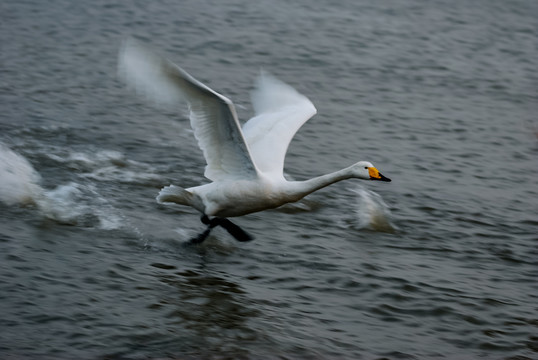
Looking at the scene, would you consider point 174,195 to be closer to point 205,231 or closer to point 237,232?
point 205,231

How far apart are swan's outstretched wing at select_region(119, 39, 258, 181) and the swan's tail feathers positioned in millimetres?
508

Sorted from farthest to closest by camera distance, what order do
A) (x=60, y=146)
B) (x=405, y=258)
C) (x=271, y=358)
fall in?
(x=60, y=146), (x=405, y=258), (x=271, y=358)

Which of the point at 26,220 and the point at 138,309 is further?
the point at 26,220

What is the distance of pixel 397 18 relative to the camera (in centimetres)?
1792

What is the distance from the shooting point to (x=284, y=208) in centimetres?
982

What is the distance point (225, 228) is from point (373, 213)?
6.13ft

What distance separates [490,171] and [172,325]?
19.4ft

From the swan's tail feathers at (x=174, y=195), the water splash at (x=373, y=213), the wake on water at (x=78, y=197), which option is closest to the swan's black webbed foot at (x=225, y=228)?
the swan's tail feathers at (x=174, y=195)

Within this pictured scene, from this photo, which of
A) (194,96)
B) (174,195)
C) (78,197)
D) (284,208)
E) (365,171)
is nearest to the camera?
(194,96)

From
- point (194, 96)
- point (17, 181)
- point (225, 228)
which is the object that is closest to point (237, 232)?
point (225, 228)

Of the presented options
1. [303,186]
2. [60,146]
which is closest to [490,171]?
[303,186]

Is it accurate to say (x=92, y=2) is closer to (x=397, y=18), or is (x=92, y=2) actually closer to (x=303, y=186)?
(x=397, y=18)

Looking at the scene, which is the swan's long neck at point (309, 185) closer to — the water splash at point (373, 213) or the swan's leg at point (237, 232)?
the swan's leg at point (237, 232)

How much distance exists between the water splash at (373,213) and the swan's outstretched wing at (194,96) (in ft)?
5.94
